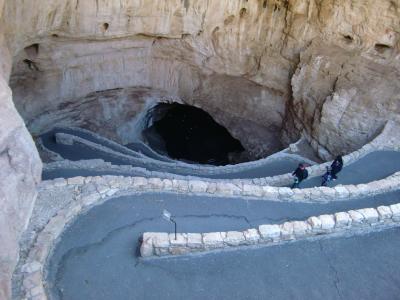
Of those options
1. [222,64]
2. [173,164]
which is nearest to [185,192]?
[173,164]

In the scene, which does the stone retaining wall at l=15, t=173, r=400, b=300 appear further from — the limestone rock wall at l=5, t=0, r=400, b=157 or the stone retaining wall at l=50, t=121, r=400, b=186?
the limestone rock wall at l=5, t=0, r=400, b=157

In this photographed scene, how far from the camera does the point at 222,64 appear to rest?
15.3 m

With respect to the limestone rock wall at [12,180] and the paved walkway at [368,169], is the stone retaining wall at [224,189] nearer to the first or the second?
the limestone rock wall at [12,180]

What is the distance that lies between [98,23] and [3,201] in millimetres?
7993

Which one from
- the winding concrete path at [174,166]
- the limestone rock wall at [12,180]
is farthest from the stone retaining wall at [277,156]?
the limestone rock wall at [12,180]

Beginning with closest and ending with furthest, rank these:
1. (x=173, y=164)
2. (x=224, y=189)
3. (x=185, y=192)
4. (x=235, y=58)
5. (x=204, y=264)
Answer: (x=204, y=264)
(x=185, y=192)
(x=224, y=189)
(x=173, y=164)
(x=235, y=58)

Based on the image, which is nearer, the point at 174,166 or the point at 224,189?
the point at 224,189

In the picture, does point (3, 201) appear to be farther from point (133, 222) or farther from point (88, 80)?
→ point (88, 80)

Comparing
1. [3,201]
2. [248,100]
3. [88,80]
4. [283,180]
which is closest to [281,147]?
[248,100]

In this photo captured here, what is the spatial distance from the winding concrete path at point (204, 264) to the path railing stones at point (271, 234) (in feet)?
0.47

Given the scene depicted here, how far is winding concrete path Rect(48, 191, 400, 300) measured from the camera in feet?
19.3

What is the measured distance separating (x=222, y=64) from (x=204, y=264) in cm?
1042

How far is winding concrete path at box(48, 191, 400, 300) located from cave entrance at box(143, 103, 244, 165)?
10.9 meters

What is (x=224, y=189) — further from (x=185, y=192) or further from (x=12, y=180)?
(x=12, y=180)
